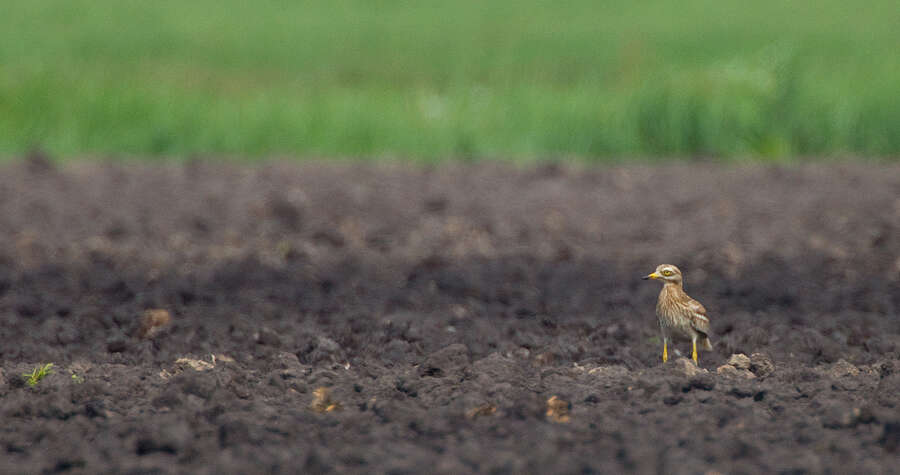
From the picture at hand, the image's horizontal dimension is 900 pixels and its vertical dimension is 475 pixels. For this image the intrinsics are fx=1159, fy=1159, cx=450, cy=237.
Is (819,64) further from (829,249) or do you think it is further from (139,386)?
(139,386)

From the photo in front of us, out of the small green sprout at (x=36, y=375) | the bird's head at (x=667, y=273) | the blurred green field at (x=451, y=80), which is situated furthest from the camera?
the blurred green field at (x=451, y=80)

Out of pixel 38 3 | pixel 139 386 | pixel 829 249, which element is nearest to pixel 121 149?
pixel 829 249

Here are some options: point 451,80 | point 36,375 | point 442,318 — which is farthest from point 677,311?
point 451,80

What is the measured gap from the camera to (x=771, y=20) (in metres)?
17.6

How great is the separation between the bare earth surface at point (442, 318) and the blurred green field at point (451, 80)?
0.98 metres

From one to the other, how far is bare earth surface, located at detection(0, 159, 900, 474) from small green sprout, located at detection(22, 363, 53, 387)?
3 centimetres

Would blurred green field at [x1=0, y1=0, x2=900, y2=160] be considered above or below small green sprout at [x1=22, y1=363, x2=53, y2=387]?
below

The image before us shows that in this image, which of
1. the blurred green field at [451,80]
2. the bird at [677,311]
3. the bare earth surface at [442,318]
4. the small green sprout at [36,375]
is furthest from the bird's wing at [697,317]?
the blurred green field at [451,80]

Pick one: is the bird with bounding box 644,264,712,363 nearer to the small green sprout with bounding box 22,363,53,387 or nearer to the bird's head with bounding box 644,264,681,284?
the bird's head with bounding box 644,264,681,284

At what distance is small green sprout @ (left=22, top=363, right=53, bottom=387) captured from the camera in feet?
10.6

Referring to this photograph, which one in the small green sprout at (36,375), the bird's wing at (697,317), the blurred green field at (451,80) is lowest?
the blurred green field at (451,80)

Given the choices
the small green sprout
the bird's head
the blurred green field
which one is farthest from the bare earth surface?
the blurred green field

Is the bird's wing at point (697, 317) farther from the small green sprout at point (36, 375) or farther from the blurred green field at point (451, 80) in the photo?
the blurred green field at point (451, 80)

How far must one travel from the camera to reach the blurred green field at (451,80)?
9.02m
